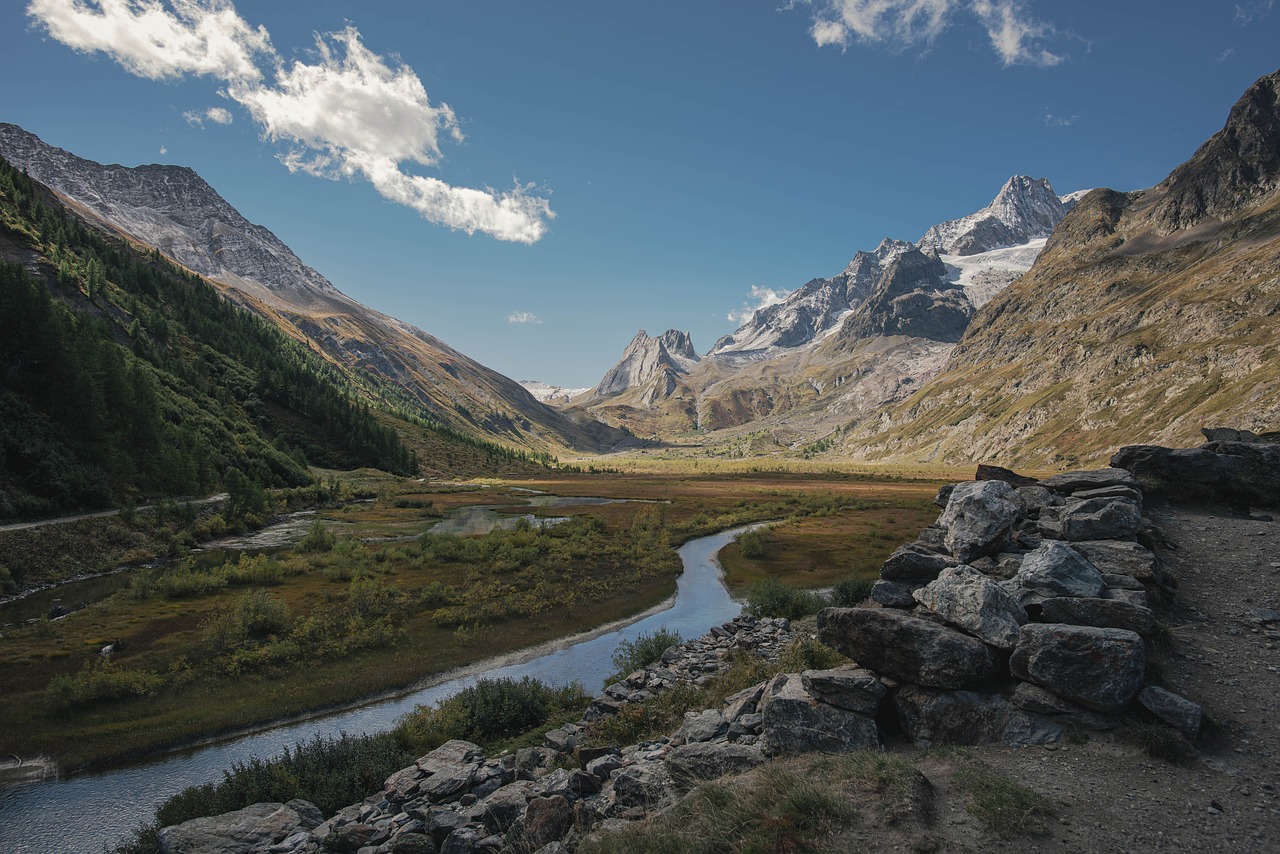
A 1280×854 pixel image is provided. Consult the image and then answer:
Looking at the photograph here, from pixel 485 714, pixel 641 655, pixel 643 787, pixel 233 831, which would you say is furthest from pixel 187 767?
pixel 643 787

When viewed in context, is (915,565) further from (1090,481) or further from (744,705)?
(1090,481)

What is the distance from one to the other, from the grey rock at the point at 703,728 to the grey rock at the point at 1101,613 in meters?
8.85

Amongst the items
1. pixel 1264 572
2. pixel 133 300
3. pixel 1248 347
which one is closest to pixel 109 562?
pixel 1264 572

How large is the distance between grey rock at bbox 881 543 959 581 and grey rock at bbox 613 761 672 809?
9000mm

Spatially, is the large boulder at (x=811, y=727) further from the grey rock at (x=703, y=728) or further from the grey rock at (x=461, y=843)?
the grey rock at (x=461, y=843)

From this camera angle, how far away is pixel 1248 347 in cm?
14200

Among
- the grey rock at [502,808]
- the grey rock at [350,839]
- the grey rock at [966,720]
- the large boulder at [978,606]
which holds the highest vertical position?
the large boulder at [978,606]

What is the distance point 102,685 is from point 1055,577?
38924 millimetres

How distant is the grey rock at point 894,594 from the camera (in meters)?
16.6

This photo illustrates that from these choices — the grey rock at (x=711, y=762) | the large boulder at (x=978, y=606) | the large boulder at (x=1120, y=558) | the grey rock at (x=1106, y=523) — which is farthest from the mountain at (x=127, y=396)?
the grey rock at (x=1106, y=523)

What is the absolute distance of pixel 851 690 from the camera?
1341 cm

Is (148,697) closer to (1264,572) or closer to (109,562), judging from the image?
(109,562)

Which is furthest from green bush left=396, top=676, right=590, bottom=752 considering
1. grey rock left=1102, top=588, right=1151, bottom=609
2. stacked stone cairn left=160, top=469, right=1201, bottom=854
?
grey rock left=1102, top=588, right=1151, bottom=609

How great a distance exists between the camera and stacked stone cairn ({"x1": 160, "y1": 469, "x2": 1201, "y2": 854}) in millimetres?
11797
